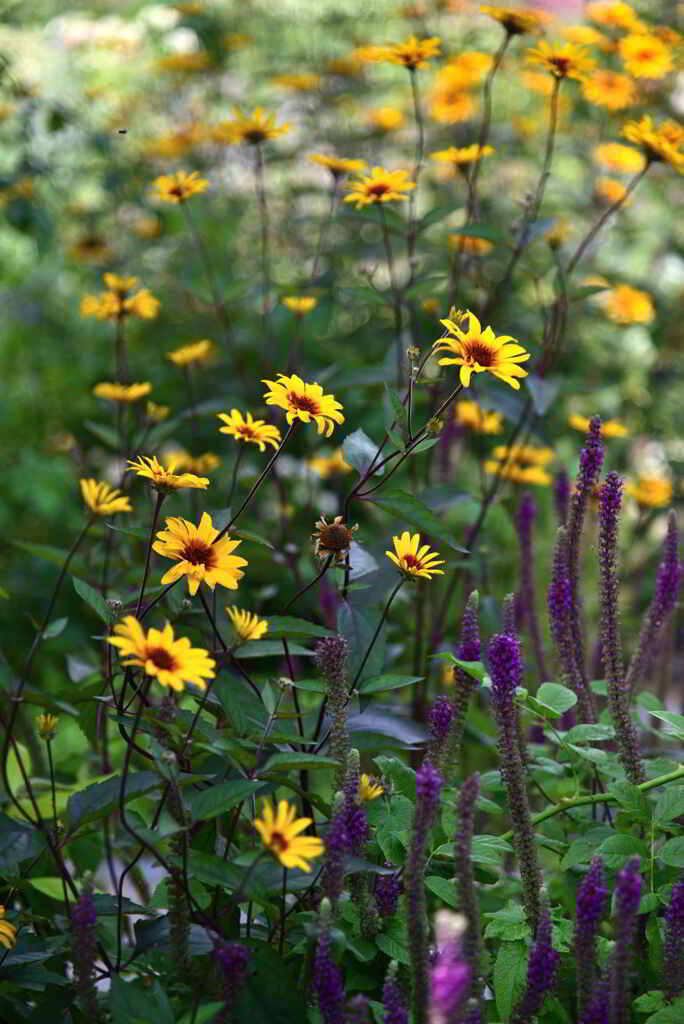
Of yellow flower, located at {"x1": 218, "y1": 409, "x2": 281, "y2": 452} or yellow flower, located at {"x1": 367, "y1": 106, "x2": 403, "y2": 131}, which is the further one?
yellow flower, located at {"x1": 367, "y1": 106, "x2": 403, "y2": 131}

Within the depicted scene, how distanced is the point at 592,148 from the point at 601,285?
92.2 inches

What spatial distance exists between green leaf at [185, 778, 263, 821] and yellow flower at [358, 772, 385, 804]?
16cm

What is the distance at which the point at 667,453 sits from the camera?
326 cm

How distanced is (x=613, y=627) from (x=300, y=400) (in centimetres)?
43

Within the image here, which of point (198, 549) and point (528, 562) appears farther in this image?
point (528, 562)

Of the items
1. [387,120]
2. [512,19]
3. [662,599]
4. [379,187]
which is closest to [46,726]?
[662,599]

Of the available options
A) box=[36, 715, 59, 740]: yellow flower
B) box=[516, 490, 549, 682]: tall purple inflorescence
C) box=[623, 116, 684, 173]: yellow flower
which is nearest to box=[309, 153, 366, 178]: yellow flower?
box=[623, 116, 684, 173]: yellow flower

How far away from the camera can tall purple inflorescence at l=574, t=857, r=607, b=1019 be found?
1039 millimetres

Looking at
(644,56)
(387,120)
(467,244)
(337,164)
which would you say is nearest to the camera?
(337,164)

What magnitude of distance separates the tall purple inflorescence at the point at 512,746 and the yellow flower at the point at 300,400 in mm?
308

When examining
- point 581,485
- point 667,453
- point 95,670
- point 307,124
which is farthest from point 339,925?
point 307,124

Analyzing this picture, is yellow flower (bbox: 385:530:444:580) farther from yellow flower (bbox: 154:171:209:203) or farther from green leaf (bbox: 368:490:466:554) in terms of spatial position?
yellow flower (bbox: 154:171:209:203)

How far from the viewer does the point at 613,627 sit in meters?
1.29

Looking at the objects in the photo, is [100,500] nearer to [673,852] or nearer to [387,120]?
[673,852]
